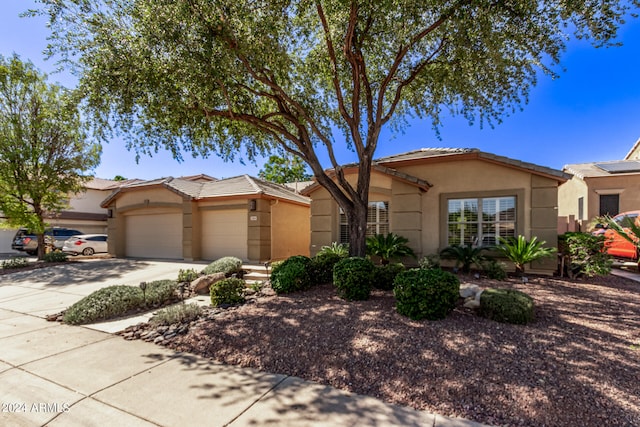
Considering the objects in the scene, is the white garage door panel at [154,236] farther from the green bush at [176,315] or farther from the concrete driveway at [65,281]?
the green bush at [176,315]

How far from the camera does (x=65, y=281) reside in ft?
32.6

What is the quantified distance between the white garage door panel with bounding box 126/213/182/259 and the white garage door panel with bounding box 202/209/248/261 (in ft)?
4.84

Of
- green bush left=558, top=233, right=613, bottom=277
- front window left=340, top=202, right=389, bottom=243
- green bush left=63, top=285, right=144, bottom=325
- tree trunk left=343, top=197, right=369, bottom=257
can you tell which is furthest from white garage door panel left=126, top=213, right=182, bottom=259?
green bush left=558, top=233, right=613, bottom=277

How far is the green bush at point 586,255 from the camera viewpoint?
764 cm

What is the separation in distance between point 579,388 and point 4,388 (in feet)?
21.0

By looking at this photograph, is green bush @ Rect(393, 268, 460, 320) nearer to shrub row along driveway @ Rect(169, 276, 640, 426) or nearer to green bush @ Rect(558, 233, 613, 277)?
shrub row along driveway @ Rect(169, 276, 640, 426)

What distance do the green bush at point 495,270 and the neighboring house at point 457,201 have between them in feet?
3.83

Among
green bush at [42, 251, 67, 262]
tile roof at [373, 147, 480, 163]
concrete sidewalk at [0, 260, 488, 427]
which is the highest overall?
tile roof at [373, 147, 480, 163]

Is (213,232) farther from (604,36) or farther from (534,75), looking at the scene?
(604,36)

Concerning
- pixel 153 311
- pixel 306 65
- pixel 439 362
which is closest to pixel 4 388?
pixel 153 311

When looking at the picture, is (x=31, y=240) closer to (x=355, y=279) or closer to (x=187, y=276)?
(x=187, y=276)

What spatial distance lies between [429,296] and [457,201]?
5.81 m

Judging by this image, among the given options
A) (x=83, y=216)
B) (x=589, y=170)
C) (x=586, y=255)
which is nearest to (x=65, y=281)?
(x=586, y=255)

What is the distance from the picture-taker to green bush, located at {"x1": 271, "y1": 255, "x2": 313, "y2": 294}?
23.8 ft
